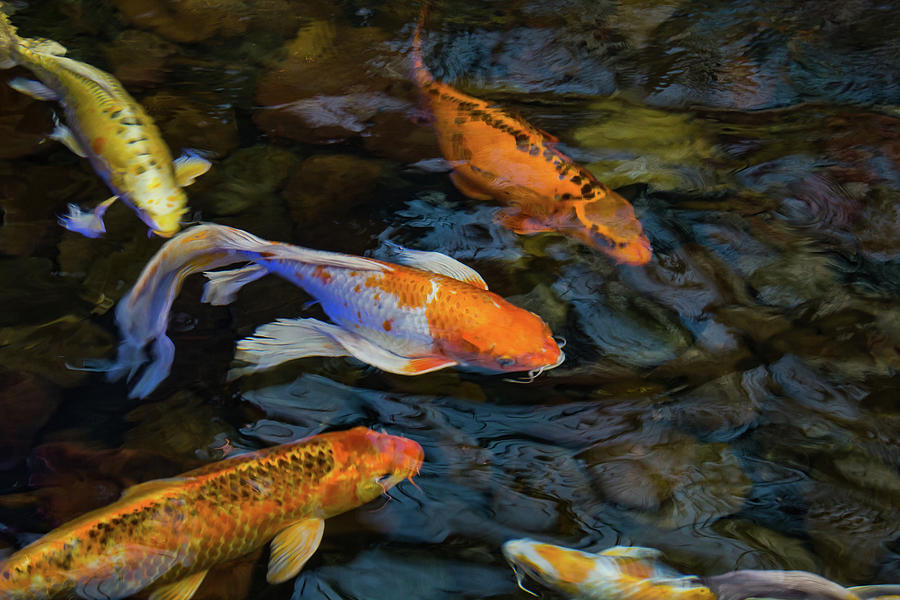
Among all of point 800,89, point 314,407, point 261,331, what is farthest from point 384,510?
point 800,89

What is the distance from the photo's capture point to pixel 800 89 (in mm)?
4441

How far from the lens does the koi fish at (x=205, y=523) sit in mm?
2287

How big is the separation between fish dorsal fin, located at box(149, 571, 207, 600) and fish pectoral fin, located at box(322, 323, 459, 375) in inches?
42.6

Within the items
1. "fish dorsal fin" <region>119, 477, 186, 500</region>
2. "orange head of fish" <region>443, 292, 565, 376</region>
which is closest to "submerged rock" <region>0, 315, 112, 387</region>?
"fish dorsal fin" <region>119, 477, 186, 500</region>

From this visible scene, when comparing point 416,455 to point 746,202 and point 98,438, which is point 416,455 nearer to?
point 98,438

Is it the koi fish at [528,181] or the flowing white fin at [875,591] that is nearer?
the flowing white fin at [875,591]

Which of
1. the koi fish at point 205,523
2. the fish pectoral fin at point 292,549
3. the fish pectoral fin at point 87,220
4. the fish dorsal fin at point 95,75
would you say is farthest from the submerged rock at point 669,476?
the fish dorsal fin at point 95,75

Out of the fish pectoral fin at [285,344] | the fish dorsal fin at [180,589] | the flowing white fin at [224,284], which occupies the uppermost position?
the flowing white fin at [224,284]

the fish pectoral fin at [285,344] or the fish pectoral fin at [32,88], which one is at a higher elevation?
the fish pectoral fin at [32,88]

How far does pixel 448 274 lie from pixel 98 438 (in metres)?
1.75

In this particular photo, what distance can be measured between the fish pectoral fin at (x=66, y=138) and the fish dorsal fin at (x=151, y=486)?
7.41 ft

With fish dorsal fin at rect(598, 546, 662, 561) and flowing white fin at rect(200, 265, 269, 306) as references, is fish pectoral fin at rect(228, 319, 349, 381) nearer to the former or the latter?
flowing white fin at rect(200, 265, 269, 306)

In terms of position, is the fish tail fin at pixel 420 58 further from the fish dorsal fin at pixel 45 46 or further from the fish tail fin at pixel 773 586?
the fish tail fin at pixel 773 586

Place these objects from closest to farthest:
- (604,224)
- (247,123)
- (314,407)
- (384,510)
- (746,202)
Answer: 1. (384,510)
2. (314,407)
3. (604,224)
4. (746,202)
5. (247,123)
